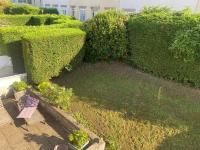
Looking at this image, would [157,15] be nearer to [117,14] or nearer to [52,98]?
[117,14]

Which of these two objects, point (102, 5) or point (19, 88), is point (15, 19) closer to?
point (102, 5)

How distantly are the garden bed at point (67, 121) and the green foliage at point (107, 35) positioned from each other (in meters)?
3.66

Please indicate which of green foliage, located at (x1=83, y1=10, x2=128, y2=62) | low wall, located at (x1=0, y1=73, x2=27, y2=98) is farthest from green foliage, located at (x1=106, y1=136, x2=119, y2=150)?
green foliage, located at (x1=83, y1=10, x2=128, y2=62)

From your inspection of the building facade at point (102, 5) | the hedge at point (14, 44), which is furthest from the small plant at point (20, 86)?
the building facade at point (102, 5)

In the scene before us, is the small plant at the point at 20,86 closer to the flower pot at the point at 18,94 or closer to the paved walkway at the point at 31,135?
the flower pot at the point at 18,94

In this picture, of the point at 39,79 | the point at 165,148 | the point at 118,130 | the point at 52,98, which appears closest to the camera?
the point at 165,148

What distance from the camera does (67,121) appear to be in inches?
277

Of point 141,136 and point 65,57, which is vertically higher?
point 65,57

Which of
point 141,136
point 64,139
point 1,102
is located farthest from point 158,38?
point 1,102

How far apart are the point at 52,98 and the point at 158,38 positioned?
454 centimetres

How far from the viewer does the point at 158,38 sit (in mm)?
9398

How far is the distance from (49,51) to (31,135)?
11.8 ft

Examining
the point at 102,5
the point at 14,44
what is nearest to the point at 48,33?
the point at 14,44

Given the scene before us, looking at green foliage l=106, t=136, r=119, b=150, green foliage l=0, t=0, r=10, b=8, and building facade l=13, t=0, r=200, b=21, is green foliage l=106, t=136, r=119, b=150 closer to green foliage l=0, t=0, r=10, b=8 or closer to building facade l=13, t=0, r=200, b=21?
building facade l=13, t=0, r=200, b=21
